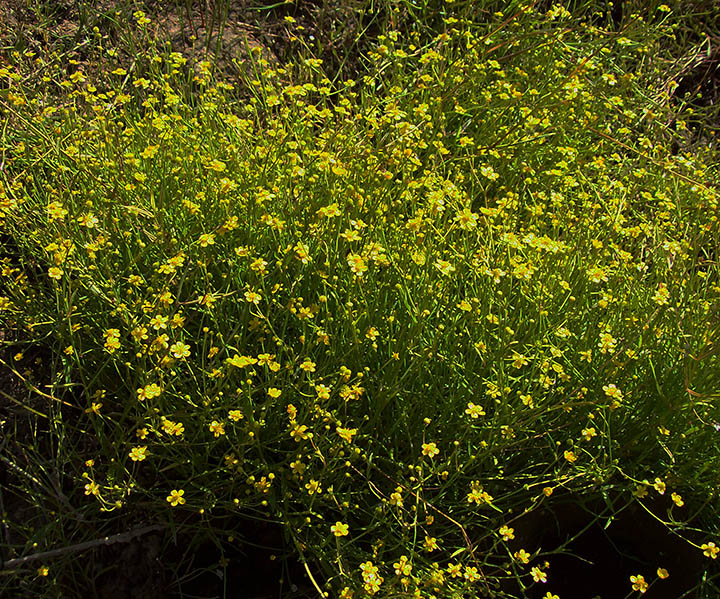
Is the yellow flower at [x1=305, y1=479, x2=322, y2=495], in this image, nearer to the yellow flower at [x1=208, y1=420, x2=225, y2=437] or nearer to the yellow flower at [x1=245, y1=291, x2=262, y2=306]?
the yellow flower at [x1=208, y1=420, x2=225, y2=437]

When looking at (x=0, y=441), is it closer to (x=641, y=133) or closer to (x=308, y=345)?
(x=308, y=345)

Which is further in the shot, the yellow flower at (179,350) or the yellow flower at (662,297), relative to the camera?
the yellow flower at (662,297)

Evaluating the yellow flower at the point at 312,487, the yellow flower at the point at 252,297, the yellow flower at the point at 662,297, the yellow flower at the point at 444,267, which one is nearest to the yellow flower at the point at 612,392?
the yellow flower at the point at 662,297

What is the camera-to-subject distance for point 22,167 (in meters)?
2.73

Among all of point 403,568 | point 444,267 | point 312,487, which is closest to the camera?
point 403,568

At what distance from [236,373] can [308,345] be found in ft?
1.02

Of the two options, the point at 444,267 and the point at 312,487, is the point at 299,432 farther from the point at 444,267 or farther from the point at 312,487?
the point at 444,267

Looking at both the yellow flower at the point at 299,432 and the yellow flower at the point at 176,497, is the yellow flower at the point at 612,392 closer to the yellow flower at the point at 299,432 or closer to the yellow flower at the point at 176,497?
the yellow flower at the point at 299,432

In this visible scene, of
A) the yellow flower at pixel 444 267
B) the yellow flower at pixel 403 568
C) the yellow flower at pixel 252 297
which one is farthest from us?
the yellow flower at pixel 444 267

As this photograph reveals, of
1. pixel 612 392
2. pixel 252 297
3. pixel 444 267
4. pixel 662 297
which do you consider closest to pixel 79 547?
pixel 252 297

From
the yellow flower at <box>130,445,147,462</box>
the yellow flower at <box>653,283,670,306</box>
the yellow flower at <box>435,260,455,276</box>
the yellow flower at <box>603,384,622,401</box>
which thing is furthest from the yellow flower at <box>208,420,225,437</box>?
the yellow flower at <box>653,283,670,306</box>

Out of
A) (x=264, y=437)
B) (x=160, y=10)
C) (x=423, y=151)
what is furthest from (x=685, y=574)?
(x=160, y=10)

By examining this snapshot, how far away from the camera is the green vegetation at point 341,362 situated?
181 cm

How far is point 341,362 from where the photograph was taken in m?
1.94
